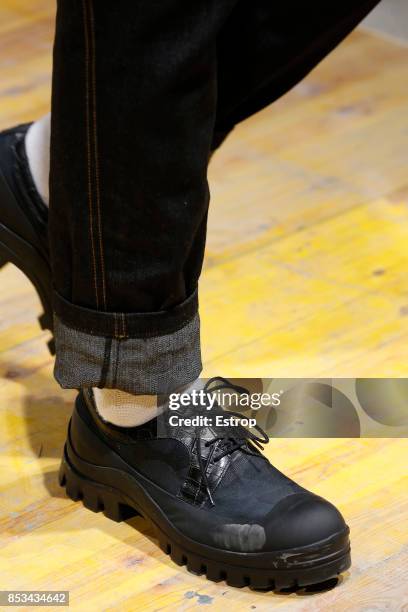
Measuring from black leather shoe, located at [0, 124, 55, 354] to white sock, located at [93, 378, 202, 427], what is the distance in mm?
178

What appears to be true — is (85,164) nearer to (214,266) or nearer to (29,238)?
(29,238)

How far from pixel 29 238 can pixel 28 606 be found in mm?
378

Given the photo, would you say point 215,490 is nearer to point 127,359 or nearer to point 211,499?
point 211,499

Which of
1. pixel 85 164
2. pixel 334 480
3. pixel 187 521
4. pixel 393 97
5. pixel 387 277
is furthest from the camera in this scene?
pixel 393 97

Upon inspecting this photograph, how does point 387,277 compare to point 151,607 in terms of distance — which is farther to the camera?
point 387,277

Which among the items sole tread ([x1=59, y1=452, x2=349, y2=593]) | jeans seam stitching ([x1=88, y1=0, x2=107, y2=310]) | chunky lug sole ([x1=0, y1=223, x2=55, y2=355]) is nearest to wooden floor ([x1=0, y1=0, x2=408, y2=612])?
sole tread ([x1=59, y1=452, x2=349, y2=593])

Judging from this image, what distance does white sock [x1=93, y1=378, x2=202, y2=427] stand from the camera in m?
0.93

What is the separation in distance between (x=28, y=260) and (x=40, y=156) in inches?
Result: 4.3

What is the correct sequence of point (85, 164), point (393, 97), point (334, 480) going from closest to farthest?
point (85, 164)
point (334, 480)
point (393, 97)

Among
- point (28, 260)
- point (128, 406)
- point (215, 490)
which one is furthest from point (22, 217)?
point (215, 490)

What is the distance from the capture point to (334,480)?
1032 millimetres

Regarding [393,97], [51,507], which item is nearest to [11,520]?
[51,507]

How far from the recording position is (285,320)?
131cm

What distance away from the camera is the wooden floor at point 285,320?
91 centimetres
